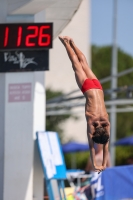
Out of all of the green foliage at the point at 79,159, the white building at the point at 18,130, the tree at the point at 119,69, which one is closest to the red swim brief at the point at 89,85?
the white building at the point at 18,130

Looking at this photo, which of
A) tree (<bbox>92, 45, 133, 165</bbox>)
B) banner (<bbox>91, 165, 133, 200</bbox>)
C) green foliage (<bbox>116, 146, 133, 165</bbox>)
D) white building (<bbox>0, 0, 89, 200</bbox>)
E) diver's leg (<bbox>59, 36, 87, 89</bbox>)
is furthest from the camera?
tree (<bbox>92, 45, 133, 165</bbox>)

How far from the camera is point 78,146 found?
25141mm

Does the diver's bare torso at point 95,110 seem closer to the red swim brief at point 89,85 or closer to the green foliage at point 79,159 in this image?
the red swim brief at point 89,85

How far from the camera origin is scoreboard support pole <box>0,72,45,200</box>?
10.2 metres

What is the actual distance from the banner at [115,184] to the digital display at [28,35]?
240 cm

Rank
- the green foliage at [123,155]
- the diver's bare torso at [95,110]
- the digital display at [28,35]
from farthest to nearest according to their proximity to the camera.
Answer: the green foliage at [123,155]
the digital display at [28,35]
the diver's bare torso at [95,110]

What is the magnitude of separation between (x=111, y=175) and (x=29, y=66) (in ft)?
7.65

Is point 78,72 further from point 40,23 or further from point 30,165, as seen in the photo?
point 30,165

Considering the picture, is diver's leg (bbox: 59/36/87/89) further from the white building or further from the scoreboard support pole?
the scoreboard support pole

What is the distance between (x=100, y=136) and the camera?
8227 mm

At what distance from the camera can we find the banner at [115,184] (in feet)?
31.8

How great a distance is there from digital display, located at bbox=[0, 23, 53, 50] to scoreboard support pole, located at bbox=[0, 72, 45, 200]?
1.77 feet

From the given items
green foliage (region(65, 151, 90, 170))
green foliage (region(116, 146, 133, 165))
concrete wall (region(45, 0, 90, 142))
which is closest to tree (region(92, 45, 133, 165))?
concrete wall (region(45, 0, 90, 142))

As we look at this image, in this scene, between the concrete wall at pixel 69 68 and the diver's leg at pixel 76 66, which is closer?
the diver's leg at pixel 76 66
